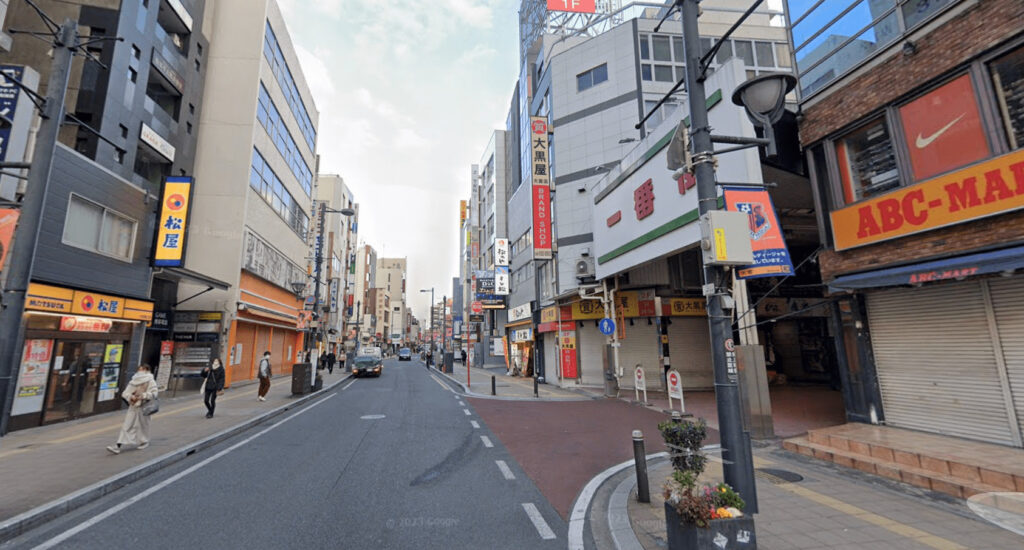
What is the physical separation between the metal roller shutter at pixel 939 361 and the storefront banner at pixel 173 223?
22.0m

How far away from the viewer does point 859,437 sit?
328 inches

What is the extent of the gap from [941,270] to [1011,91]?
333 centimetres

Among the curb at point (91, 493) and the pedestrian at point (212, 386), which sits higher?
the pedestrian at point (212, 386)

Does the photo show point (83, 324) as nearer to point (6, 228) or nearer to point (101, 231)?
point (101, 231)

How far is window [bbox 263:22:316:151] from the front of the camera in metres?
27.6

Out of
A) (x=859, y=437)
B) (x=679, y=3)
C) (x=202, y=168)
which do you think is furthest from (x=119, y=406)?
(x=859, y=437)

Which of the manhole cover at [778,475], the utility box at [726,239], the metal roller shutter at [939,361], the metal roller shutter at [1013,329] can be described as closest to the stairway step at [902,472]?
the manhole cover at [778,475]

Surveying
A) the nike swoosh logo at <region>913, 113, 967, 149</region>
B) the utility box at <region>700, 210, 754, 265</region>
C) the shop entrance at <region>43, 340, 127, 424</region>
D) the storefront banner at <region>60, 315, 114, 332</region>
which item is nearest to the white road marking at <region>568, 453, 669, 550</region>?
the utility box at <region>700, 210, 754, 265</region>

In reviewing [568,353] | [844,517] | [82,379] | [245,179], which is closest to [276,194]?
[245,179]

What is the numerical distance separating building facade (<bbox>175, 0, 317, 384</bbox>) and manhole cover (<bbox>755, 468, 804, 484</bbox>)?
22.5 m

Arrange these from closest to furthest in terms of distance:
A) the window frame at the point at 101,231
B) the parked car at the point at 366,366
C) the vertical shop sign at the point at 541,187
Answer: the window frame at the point at 101,231
the vertical shop sign at the point at 541,187
the parked car at the point at 366,366

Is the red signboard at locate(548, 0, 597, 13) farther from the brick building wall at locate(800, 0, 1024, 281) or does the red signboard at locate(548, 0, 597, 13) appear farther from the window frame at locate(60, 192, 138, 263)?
the window frame at locate(60, 192, 138, 263)

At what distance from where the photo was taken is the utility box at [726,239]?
507 centimetres

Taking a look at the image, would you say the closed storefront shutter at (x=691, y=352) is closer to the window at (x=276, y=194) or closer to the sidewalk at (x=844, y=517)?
the sidewalk at (x=844, y=517)
